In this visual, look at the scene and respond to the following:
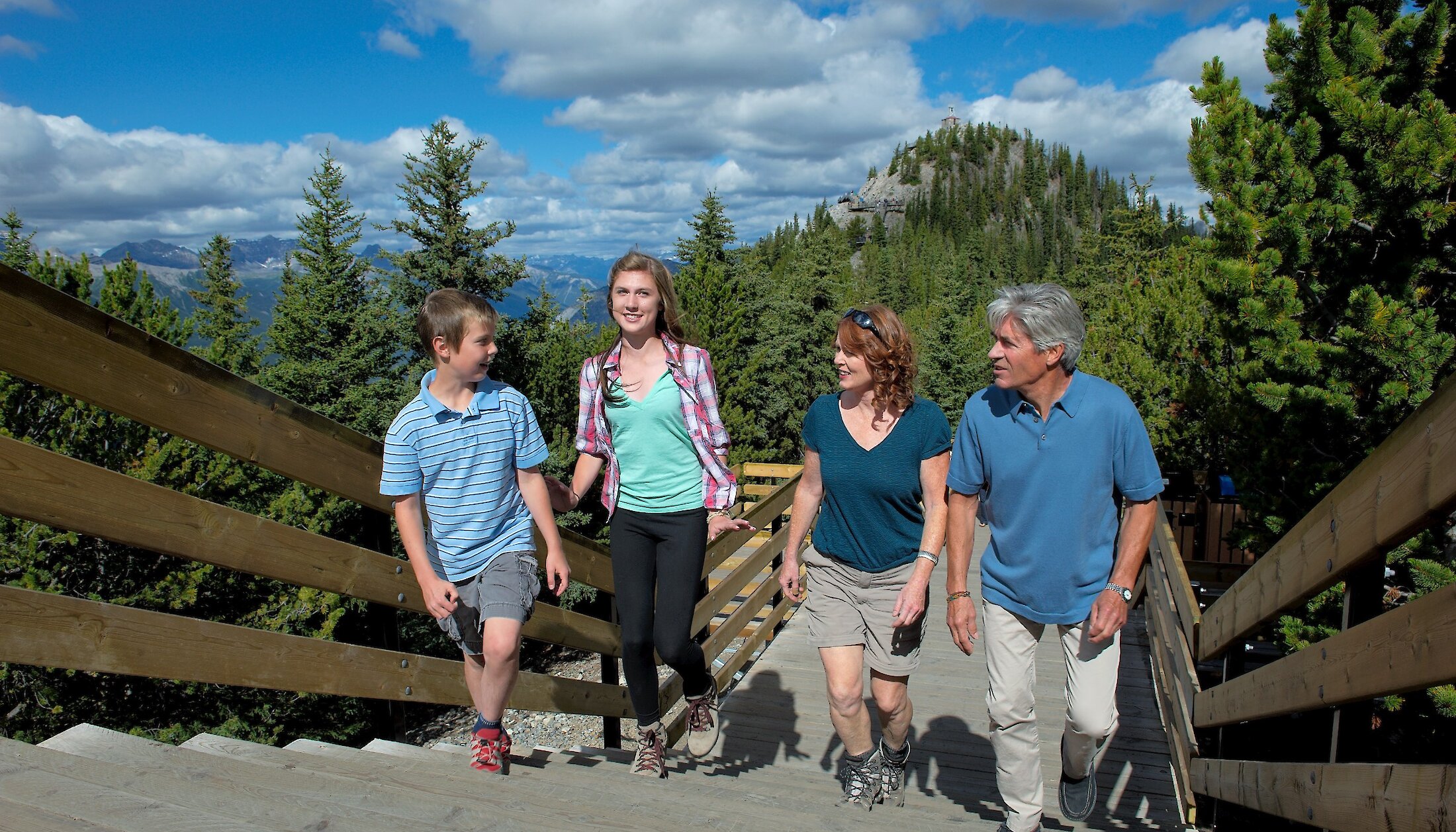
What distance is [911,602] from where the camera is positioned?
2971mm

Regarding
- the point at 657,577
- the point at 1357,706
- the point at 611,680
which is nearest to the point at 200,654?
the point at 657,577

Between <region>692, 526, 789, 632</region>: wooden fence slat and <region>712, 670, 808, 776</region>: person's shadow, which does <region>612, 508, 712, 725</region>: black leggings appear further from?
<region>712, 670, 808, 776</region>: person's shadow

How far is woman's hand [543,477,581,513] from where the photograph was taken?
3100 millimetres

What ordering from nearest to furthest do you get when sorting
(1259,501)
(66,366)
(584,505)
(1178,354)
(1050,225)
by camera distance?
(66,366), (1259,501), (1178,354), (584,505), (1050,225)

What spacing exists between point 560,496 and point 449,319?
0.81 metres

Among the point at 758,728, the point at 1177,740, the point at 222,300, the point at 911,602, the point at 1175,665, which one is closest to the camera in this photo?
the point at 911,602

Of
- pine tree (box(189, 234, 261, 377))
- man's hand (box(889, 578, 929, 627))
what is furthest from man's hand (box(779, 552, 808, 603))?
pine tree (box(189, 234, 261, 377))

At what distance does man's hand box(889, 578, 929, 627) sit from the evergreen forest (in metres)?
1.66

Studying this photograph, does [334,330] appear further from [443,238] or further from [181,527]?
[181,527]

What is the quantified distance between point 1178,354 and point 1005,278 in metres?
89.2

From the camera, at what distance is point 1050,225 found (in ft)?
468

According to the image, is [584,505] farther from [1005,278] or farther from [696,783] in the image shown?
[1005,278]

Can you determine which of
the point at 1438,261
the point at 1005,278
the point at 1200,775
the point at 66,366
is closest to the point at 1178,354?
the point at 1438,261

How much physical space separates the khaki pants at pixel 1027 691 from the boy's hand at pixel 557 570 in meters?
1.35
